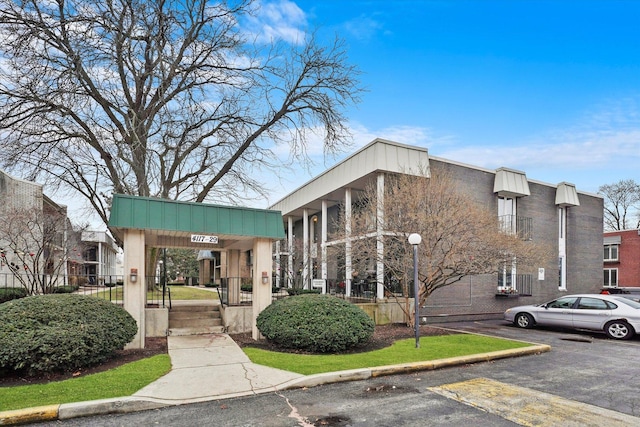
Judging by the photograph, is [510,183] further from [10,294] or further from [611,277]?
[611,277]

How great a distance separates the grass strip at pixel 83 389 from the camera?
19.0ft

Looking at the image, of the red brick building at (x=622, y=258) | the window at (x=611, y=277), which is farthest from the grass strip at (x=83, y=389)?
the window at (x=611, y=277)

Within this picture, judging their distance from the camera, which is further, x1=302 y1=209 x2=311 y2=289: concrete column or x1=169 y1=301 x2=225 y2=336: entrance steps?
x1=302 y1=209 x2=311 y2=289: concrete column

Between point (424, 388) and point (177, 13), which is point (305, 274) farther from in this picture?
point (424, 388)

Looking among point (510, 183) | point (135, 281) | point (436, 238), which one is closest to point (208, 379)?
point (135, 281)

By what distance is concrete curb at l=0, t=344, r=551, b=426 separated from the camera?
5.39 metres

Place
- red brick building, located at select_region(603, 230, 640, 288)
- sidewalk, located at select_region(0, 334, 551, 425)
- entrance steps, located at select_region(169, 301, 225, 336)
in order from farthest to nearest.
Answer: red brick building, located at select_region(603, 230, 640, 288) → entrance steps, located at select_region(169, 301, 225, 336) → sidewalk, located at select_region(0, 334, 551, 425)

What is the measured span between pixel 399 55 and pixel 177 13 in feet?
29.1

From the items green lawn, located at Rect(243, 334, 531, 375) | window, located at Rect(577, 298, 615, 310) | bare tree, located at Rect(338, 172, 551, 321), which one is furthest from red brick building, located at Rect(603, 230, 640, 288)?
green lawn, located at Rect(243, 334, 531, 375)

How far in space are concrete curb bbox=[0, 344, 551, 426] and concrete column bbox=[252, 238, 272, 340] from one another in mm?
4353

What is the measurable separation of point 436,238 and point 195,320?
8011mm

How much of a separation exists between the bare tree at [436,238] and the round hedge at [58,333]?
25.6ft

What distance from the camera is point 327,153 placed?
58.2 feet

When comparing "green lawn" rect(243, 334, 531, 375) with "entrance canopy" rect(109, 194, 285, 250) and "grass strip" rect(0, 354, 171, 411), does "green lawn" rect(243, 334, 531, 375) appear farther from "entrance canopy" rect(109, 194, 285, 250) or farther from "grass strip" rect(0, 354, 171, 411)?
"entrance canopy" rect(109, 194, 285, 250)
